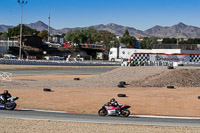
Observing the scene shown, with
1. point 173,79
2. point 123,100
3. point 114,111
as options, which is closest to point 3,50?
point 173,79

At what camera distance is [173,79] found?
2917 cm

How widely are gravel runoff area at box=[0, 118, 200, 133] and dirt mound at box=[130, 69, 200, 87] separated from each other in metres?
15.6

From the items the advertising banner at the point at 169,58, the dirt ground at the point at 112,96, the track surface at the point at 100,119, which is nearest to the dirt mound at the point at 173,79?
the dirt ground at the point at 112,96

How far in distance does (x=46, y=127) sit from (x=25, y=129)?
787mm

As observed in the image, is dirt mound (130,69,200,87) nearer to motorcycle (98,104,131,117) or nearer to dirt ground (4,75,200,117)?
dirt ground (4,75,200,117)

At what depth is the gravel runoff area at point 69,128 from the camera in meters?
11.5

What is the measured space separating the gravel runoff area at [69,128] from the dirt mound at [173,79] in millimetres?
15609

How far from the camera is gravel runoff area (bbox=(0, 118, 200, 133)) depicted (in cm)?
1153

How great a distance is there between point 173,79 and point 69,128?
1873 centimetres

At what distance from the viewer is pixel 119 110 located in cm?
1498

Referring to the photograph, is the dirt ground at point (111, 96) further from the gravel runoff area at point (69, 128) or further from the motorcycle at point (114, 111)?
the motorcycle at point (114, 111)

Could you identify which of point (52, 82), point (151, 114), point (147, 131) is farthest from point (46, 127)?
point (52, 82)

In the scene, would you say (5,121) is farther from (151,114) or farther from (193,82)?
(193,82)

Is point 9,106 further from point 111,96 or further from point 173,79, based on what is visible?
point 173,79
